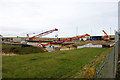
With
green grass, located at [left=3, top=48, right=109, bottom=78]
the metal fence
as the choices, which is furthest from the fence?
green grass, located at [left=3, top=48, right=109, bottom=78]

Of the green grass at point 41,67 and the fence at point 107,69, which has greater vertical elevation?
the fence at point 107,69

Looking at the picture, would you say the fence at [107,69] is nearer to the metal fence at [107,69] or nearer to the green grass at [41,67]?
the metal fence at [107,69]

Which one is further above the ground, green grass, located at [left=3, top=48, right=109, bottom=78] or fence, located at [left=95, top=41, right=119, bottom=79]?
fence, located at [left=95, top=41, right=119, bottom=79]

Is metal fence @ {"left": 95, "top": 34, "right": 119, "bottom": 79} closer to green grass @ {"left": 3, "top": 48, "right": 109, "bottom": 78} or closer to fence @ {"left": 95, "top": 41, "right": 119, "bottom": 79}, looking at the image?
fence @ {"left": 95, "top": 41, "right": 119, "bottom": 79}

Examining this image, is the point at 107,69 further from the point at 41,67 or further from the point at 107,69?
the point at 41,67

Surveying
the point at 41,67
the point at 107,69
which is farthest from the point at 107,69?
the point at 41,67

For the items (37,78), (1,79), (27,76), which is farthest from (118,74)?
(1,79)

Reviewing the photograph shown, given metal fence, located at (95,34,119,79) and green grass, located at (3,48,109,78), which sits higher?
metal fence, located at (95,34,119,79)

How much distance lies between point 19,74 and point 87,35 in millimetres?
65449

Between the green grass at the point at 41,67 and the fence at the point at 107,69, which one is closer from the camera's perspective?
the fence at the point at 107,69

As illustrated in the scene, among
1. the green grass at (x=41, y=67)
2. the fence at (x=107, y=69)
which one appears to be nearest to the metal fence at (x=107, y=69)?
the fence at (x=107, y=69)

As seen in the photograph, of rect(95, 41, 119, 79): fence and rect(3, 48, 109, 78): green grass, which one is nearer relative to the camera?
rect(95, 41, 119, 79): fence

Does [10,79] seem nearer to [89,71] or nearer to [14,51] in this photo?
[89,71]

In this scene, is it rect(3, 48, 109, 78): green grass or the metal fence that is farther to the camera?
rect(3, 48, 109, 78): green grass
